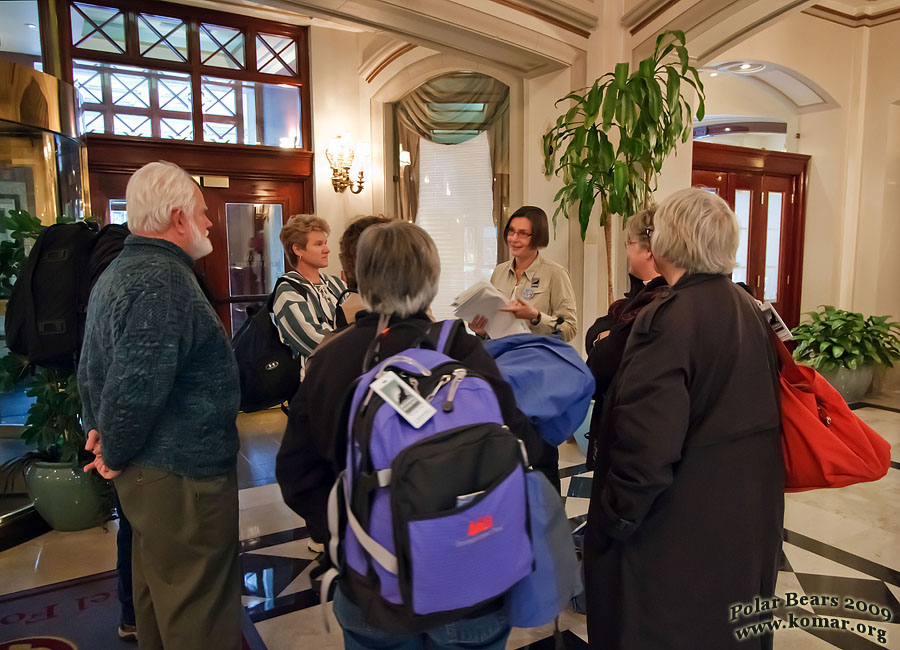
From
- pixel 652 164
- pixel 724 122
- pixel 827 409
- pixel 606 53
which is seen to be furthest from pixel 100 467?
pixel 724 122

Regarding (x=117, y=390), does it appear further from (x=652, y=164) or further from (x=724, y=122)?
(x=724, y=122)

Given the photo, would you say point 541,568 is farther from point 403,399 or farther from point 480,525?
point 403,399

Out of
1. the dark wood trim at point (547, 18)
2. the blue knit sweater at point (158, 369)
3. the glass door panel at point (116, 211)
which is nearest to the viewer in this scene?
the blue knit sweater at point (158, 369)

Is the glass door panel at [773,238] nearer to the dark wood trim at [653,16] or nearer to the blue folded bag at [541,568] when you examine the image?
the dark wood trim at [653,16]

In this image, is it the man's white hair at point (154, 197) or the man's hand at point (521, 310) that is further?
the man's hand at point (521, 310)

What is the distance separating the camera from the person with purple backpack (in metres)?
1.13

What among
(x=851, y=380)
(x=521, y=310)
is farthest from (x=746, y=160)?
(x=521, y=310)

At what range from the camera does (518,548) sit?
3.72 ft

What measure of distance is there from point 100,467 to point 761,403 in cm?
177

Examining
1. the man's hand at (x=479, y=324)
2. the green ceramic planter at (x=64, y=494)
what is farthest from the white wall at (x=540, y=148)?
the green ceramic planter at (x=64, y=494)

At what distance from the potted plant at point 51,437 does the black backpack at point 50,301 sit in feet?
1.88

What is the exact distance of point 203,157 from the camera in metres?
5.73

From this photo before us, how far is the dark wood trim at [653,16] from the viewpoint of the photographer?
4199 mm

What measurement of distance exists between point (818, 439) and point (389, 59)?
213 inches
